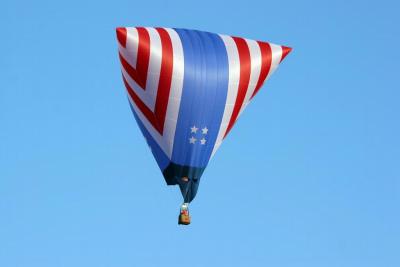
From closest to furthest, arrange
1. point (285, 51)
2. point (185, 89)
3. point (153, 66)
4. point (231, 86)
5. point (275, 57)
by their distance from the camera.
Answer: point (185, 89) < point (153, 66) < point (231, 86) < point (275, 57) < point (285, 51)

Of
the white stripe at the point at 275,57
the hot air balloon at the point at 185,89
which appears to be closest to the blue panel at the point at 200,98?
the hot air balloon at the point at 185,89

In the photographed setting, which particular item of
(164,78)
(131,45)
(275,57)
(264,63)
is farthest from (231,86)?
(131,45)

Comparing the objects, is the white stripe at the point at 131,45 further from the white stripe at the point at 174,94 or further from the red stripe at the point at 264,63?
the red stripe at the point at 264,63

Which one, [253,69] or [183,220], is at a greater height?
[253,69]

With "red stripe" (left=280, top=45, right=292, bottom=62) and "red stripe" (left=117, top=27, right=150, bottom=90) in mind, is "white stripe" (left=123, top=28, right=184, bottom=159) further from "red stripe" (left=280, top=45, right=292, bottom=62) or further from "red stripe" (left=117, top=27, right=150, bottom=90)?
"red stripe" (left=280, top=45, right=292, bottom=62)

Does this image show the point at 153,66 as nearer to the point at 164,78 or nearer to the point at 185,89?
the point at 164,78

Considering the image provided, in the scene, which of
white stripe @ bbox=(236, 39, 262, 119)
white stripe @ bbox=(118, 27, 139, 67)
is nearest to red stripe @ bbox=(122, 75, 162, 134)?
white stripe @ bbox=(118, 27, 139, 67)

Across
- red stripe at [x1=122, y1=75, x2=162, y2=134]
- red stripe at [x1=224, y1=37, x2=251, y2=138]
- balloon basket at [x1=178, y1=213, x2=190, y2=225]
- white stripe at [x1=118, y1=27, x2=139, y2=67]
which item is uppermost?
white stripe at [x1=118, y1=27, x2=139, y2=67]

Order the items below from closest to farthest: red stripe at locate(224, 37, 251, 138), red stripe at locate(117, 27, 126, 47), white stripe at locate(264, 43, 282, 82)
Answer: red stripe at locate(117, 27, 126, 47) < red stripe at locate(224, 37, 251, 138) < white stripe at locate(264, 43, 282, 82)

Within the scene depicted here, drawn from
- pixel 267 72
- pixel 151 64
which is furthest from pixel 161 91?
pixel 267 72
